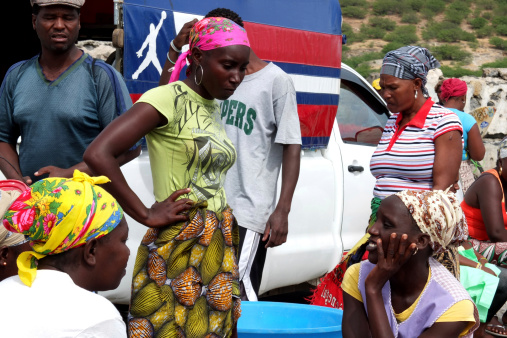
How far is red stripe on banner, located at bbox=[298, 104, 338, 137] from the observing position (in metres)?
4.94

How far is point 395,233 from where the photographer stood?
9.21ft

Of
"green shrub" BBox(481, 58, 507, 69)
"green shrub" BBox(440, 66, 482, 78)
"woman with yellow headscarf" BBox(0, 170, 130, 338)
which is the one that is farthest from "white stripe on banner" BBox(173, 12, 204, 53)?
"green shrub" BBox(481, 58, 507, 69)

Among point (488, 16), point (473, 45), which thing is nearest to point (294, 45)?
point (473, 45)

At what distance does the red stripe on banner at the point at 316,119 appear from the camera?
4.94m

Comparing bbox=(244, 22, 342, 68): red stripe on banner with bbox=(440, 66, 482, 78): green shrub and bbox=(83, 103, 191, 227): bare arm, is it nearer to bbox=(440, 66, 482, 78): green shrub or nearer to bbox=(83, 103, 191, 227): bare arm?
bbox=(83, 103, 191, 227): bare arm

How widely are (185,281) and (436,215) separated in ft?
3.30

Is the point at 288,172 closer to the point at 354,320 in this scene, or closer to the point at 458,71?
the point at 354,320

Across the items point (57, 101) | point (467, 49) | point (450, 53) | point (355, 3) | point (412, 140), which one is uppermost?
point (57, 101)

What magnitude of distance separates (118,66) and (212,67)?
125 centimetres

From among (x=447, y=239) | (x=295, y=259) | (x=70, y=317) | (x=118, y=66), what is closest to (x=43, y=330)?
(x=70, y=317)

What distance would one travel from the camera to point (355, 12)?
3944cm

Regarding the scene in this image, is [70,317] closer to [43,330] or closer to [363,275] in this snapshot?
[43,330]

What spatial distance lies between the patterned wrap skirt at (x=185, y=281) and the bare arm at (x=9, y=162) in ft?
2.76

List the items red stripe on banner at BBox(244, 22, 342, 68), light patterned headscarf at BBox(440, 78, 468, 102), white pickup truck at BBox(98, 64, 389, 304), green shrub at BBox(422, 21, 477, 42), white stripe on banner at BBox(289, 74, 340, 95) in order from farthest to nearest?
green shrub at BBox(422, 21, 477, 42) < light patterned headscarf at BBox(440, 78, 468, 102) < white pickup truck at BBox(98, 64, 389, 304) < white stripe on banner at BBox(289, 74, 340, 95) < red stripe on banner at BBox(244, 22, 342, 68)
